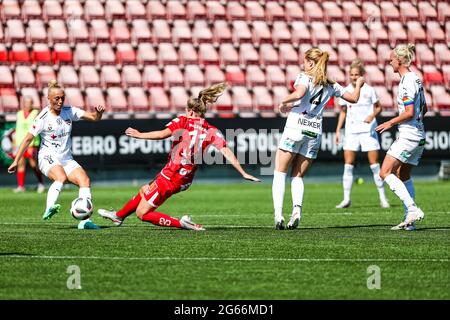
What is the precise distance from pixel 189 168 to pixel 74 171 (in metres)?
1.80

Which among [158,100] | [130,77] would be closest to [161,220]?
[158,100]

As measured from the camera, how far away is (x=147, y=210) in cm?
1245

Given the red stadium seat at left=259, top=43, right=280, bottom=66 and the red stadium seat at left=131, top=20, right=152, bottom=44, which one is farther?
the red stadium seat at left=259, top=43, right=280, bottom=66

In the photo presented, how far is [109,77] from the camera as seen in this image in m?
27.0

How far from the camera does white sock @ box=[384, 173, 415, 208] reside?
1221 centimetres

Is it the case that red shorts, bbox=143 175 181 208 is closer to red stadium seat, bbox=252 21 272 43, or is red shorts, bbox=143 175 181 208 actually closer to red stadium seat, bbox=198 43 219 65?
red stadium seat, bbox=198 43 219 65

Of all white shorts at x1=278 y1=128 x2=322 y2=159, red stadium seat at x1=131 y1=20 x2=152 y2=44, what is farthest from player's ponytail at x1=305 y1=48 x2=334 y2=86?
red stadium seat at x1=131 y1=20 x2=152 y2=44

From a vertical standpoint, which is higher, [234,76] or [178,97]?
[234,76]

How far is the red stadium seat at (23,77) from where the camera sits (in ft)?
86.3

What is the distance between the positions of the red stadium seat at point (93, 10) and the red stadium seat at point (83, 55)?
1081 mm

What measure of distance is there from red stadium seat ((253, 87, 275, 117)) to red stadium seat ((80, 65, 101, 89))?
4.15m

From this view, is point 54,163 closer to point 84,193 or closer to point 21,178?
point 84,193

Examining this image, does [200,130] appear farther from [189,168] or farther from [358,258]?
[358,258]

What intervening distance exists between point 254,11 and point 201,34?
2147 millimetres
